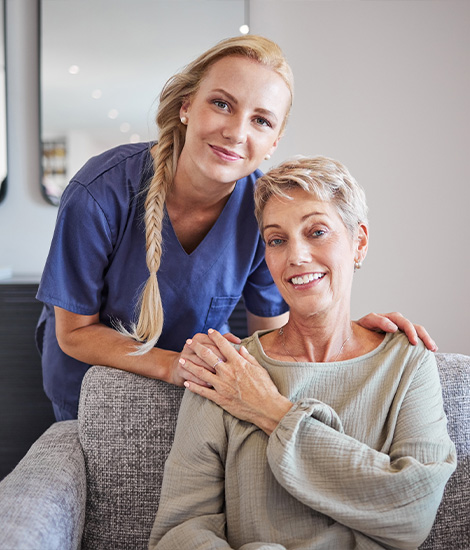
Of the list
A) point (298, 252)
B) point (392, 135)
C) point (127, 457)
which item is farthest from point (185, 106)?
point (392, 135)

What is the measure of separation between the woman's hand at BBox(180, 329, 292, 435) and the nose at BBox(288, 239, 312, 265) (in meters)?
0.21

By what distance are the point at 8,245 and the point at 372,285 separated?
1595 mm

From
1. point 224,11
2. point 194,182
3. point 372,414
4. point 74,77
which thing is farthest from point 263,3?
point 372,414

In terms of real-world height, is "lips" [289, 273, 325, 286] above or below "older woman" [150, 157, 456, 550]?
above

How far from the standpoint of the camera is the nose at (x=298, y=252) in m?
1.14

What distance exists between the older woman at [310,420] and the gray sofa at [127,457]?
4.7 inches

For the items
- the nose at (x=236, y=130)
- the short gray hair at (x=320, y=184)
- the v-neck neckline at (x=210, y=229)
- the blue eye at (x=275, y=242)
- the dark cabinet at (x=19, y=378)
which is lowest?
the dark cabinet at (x=19, y=378)

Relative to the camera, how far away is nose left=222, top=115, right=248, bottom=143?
1.28 meters

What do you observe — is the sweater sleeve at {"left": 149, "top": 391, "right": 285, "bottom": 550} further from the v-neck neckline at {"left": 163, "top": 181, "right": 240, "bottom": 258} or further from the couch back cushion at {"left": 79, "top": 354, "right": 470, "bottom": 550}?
the v-neck neckline at {"left": 163, "top": 181, "right": 240, "bottom": 258}

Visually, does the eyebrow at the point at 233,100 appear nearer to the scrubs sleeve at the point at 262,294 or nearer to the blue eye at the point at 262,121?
the blue eye at the point at 262,121

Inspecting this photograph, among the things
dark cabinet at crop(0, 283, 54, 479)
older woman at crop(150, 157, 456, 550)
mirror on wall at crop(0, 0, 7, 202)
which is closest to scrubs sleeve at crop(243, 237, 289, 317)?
older woman at crop(150, 157, 456, 550)

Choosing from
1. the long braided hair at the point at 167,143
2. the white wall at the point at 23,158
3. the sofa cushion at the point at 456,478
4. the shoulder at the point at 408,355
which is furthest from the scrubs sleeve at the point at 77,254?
the white wall at the point at 23,158

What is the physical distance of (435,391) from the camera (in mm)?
1146

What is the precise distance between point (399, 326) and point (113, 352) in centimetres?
63
